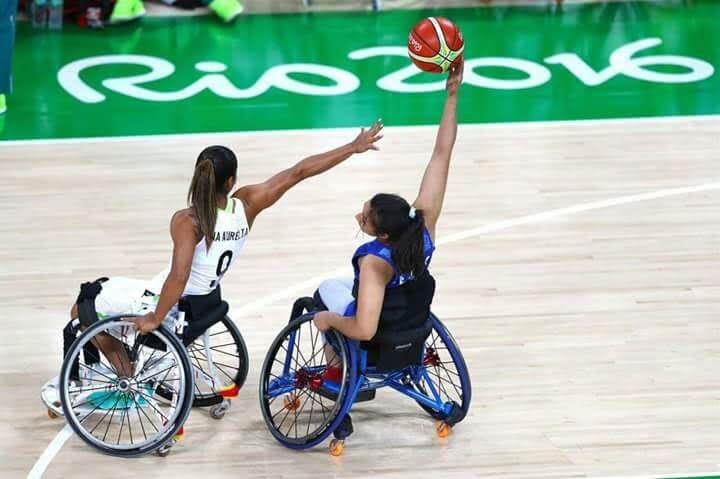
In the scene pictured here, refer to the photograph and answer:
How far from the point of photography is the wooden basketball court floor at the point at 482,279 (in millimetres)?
5750

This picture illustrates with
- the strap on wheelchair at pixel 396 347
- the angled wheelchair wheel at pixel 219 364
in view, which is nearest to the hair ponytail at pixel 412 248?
the strap on wheelchair at pixel 396 347

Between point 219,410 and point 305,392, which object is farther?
point 219,410

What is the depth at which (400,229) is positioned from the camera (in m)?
5.34

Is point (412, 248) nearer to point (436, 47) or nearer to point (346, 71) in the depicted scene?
point (436, 47)

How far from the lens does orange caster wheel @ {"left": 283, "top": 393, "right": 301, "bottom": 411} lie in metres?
5.91

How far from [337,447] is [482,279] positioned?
6.54 feet

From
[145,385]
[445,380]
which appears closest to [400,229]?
[445,380]

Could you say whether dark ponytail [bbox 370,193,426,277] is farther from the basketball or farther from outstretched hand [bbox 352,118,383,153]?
the basketball

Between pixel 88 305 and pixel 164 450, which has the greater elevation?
pixel 88 305

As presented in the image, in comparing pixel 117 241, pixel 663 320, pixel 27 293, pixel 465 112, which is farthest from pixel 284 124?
pixel 663 320

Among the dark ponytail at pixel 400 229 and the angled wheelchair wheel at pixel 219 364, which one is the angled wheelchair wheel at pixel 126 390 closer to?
the angled wheelchair wheel at pixel 219 364

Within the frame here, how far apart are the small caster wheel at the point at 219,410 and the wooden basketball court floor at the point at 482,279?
0.13 feet

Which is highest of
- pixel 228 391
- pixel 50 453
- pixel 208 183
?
pixel 208 183

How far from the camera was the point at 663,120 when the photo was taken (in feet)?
32.3
